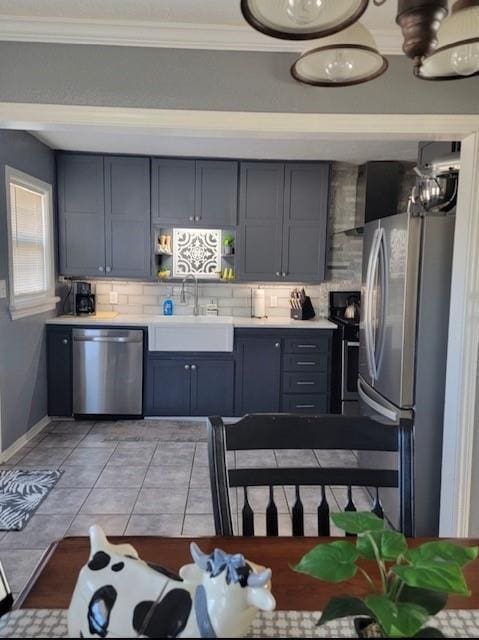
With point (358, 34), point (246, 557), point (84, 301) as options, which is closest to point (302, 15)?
point (358, 34)

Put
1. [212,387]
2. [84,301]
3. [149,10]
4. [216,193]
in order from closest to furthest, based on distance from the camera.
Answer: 1. [149,10]
2. [212,387]
3. [216,193]
4. [84,301]

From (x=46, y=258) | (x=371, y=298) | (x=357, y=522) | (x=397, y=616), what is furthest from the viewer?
(x=46, y=258)

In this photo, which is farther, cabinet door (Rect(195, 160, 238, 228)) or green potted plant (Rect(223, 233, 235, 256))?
green potted plant (Rect(223, 233, 235, 256))

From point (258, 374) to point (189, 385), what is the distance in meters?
0.66

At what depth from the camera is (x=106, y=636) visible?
58 centimetres

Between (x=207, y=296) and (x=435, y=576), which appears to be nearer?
(x=435, y=576)

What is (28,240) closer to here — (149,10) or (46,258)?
(46,258)

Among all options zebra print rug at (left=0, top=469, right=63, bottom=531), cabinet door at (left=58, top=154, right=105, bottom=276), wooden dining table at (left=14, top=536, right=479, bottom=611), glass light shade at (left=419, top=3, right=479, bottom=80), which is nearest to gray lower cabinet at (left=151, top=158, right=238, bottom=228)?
cabinet door at (left=58, top=154, right=105, bottom=276)

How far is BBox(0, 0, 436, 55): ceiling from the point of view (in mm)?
1893

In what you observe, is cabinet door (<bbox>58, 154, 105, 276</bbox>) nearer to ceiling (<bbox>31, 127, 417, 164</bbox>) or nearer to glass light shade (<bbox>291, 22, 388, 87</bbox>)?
ceiling (<bbox>31, 127, 417, 164</bbox>)

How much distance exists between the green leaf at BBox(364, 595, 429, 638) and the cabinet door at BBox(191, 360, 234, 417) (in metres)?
3.75

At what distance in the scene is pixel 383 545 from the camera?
61 centimetres

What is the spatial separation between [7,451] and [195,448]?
1.42 meters

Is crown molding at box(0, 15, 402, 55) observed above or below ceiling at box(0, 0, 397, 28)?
below
